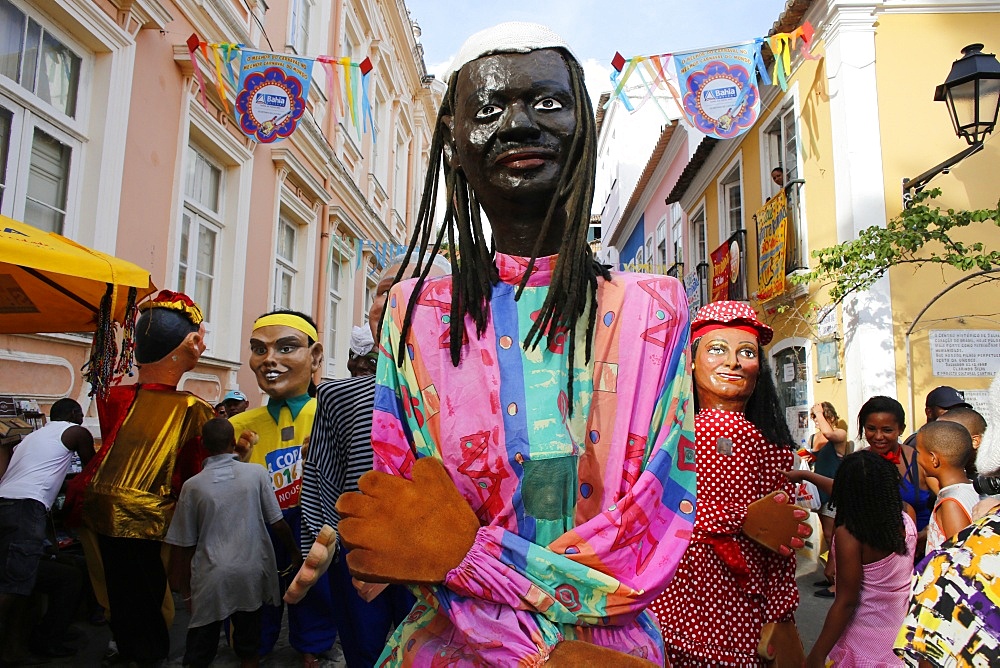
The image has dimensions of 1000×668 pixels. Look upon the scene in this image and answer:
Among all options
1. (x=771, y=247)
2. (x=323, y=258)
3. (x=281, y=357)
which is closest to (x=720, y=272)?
(x=771, y=247)

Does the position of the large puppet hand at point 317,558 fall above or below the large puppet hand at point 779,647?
above

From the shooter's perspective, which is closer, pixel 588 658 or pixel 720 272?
pixel 588 658

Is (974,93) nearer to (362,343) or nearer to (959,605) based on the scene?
(362,343)

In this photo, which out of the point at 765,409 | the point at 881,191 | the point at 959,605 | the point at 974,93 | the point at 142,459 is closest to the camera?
the point at 959,605

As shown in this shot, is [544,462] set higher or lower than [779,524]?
higher

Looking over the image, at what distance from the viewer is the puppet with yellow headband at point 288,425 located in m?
3.43

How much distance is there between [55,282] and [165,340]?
2.30 feet

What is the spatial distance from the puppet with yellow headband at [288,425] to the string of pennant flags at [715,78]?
4939mm

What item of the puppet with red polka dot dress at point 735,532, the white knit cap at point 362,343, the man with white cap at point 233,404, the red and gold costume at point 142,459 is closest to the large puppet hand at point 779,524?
the puppet with red polka dot dress at point 735,532

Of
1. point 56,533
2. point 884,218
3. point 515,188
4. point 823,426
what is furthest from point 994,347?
point 56,533

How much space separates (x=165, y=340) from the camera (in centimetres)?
372

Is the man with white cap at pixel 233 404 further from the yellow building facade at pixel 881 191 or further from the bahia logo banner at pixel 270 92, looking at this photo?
the yellow building facade at pixel 881 191

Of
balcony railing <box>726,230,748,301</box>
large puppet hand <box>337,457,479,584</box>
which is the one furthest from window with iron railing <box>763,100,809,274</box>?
large puppet hand <box>337,457,479,584</box>

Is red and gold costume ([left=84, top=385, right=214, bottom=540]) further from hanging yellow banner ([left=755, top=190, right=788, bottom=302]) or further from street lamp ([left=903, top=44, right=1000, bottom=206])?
hanging yellow banner ([left=755, top=190, right=788, bottom=302])
